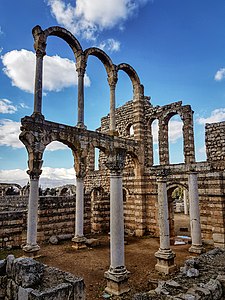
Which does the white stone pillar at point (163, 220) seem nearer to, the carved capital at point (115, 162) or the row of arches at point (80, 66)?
the carved capital at point (115, 162)

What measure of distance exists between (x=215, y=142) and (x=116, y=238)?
10424 millimetres

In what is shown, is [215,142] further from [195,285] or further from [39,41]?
[39,41]

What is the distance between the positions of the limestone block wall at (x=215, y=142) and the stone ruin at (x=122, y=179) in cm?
6

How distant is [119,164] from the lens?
729 cm

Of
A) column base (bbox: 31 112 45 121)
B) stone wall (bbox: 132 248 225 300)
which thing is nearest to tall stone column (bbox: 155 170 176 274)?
stone wall (bbox: 132 248 225 300)

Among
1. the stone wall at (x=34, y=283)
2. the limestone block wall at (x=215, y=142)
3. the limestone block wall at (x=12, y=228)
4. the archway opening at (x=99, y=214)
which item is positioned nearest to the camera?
the stone wall at (x=34, y=283)

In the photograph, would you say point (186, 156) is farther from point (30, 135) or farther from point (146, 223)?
point (30, 135)

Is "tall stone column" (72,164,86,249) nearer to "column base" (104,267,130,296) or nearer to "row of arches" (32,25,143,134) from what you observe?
"row of arches" (32,25,143,134)

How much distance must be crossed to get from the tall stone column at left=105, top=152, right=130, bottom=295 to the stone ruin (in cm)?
3

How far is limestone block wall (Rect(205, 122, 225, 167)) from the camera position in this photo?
14.5 meters

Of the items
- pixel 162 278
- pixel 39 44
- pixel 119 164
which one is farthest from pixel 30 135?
pixel 162 278

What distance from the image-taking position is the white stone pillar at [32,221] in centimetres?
1035

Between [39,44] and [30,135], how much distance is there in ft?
15.5

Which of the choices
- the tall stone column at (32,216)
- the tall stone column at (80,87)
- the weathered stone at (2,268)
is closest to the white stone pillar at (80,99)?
the tall stone column at (80,87)
